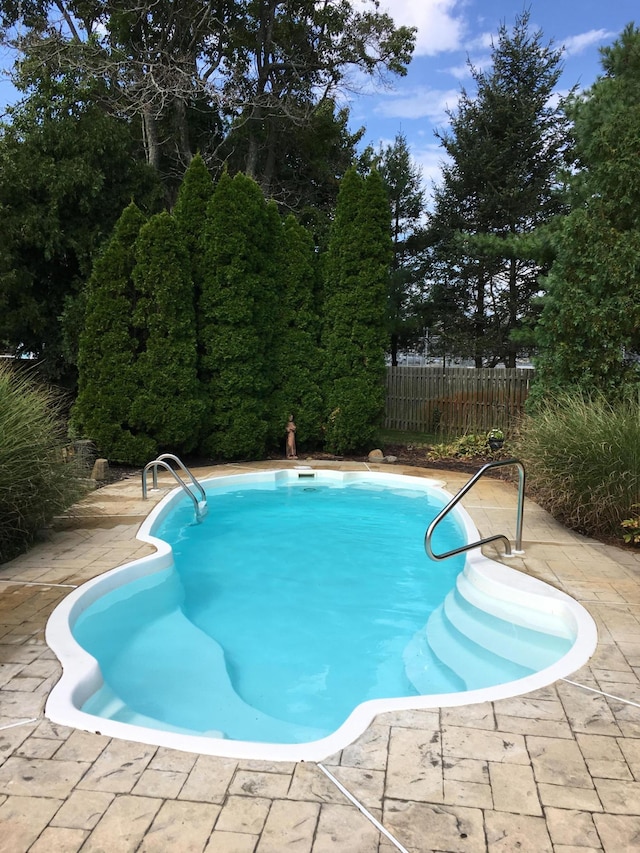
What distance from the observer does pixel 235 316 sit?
10.2 m

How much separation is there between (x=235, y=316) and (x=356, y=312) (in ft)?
7.46

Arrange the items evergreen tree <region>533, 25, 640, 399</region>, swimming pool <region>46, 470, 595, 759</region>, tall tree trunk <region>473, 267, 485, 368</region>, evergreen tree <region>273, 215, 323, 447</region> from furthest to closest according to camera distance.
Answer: tall tree trunk <region>473, 267, 485, 368</region> → evergreen tree <region>273, 215, 323, 447</region> → evergreen tree <region>533, 25, 640, 399</region> → swimming pool <region>46, 470, 595, 759</region>

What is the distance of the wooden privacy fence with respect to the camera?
13.2 metres

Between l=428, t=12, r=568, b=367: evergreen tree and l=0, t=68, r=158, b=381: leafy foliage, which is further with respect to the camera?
l=428, t=12, r=568, b=367: evergreen tree

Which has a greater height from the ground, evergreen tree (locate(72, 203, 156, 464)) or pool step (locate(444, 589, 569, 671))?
evergreen tree (locate(72, 203, 156, 464))

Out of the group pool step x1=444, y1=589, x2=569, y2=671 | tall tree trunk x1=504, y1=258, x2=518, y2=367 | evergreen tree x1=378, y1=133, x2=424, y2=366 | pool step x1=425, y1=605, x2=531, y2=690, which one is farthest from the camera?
evergreen tree x1=378, y1=133, x2=424, y2=366

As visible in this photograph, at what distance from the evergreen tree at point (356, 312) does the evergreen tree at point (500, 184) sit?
6455 millimetres

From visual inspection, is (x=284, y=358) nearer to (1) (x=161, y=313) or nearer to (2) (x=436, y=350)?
(1) (x=161, y=313)

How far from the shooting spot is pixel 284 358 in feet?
36.4

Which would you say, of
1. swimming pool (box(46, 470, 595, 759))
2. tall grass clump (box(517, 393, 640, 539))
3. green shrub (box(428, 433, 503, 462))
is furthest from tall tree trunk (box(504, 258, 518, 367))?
swimming pool (box(46, 470, 595, 759))

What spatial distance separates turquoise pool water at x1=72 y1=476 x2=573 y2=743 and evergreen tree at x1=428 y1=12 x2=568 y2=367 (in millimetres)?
12308

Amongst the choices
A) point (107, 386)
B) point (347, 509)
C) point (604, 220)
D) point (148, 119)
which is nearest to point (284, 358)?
point (107, 386)

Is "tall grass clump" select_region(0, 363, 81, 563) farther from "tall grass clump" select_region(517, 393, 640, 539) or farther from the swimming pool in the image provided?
"tall grass clump" select_region(517, 393, 640, 539)

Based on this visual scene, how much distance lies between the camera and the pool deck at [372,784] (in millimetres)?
1893
